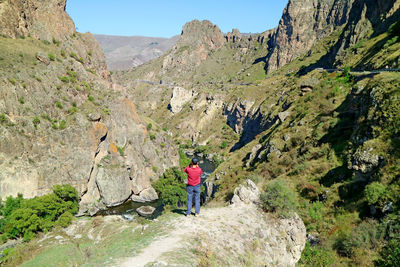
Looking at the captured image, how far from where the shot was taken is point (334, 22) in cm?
19938

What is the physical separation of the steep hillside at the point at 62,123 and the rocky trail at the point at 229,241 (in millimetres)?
55298

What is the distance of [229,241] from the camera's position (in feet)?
38.1

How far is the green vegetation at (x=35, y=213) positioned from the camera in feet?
137

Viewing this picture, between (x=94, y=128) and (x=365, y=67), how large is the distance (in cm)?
7122

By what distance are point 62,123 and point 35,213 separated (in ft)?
85.2

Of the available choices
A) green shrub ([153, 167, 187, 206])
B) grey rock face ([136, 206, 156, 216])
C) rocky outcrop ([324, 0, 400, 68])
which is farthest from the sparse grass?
rocky outcrop ([324, 0, 400, 68])

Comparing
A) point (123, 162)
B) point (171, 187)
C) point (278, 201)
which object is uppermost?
point (278, 201)

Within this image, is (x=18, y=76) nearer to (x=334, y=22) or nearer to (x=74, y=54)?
(x=74, y=54)

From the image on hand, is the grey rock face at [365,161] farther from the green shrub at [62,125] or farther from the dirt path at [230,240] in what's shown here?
the green shrub at [62,125]

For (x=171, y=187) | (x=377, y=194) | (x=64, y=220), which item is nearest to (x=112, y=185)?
(x=171, y=187)

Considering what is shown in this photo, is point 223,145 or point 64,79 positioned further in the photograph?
point 223,145

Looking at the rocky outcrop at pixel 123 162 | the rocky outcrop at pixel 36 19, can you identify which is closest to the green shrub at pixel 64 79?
the rocky outcrop at pixel 123 162

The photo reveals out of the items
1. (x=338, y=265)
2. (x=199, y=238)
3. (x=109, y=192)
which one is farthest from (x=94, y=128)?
(x=338, y=265)

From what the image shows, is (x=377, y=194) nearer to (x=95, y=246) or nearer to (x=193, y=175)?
(x=193, y=175)
